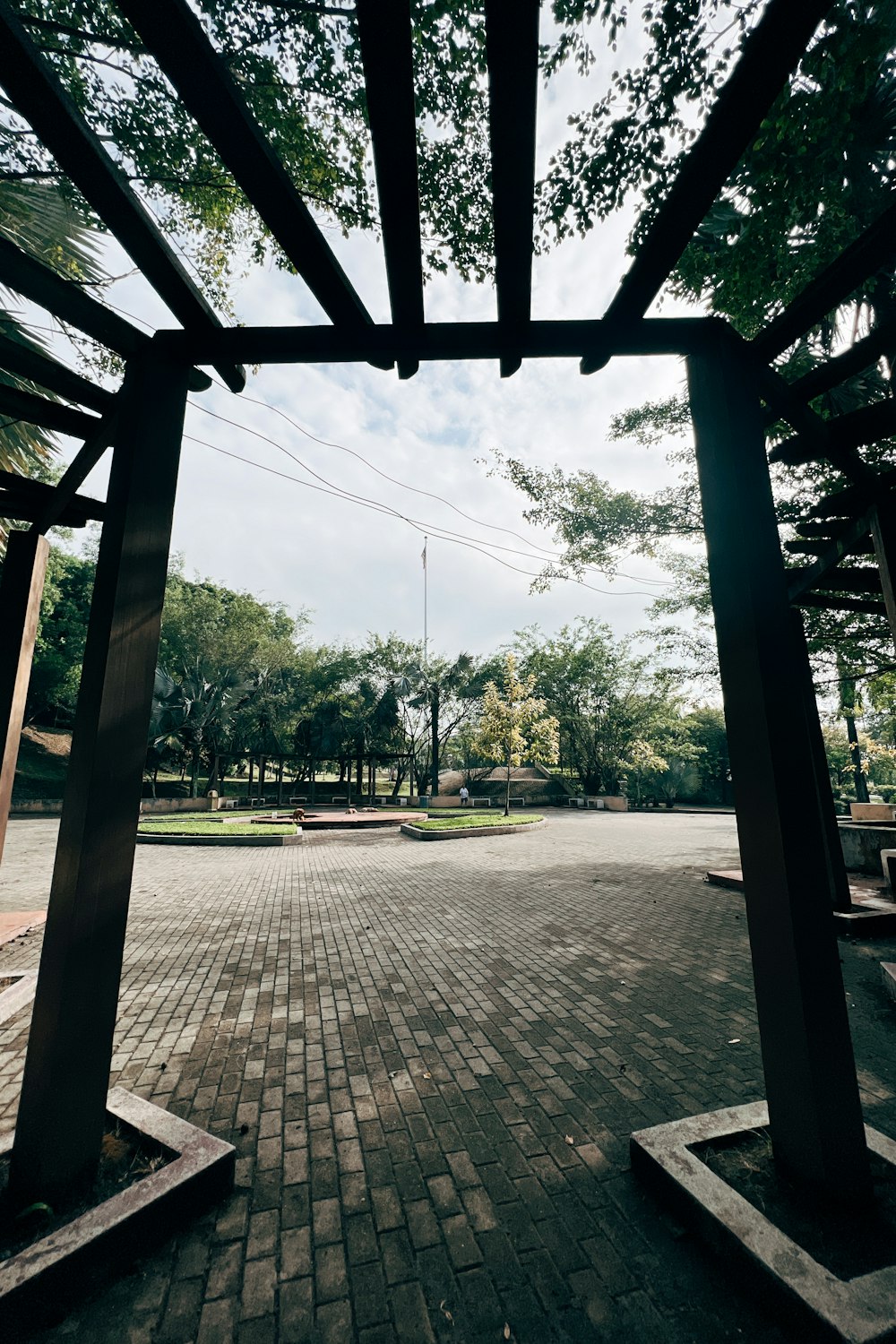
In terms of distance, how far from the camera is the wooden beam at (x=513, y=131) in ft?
4.99

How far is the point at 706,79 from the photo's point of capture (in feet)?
12.8

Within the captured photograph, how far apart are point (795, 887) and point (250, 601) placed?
37.0m

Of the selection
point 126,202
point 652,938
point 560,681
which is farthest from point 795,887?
point 560,681

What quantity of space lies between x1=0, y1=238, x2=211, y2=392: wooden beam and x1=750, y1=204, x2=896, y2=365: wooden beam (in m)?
2.88

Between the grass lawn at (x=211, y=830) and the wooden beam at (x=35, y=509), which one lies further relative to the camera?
the grass lawn at (x=211, y=830)

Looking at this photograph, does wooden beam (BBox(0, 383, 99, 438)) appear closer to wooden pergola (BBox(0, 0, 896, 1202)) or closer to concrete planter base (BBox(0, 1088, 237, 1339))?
wooden pergola (BBox(0, 0, 896, 1202))

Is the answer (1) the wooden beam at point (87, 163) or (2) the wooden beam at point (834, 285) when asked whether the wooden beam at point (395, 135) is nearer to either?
(1) the wooden beam at point (87, 163)

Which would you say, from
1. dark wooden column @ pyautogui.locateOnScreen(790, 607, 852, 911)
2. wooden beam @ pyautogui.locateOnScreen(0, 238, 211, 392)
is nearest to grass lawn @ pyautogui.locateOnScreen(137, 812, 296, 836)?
dark wooden column @ pyautogui.locateOnScreen(790, 607, 852, 911)

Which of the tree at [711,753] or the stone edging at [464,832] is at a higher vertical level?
the tree at [711,753]

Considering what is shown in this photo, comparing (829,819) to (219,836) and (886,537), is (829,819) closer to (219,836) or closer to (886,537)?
(886,537)

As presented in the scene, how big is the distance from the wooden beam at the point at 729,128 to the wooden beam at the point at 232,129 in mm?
1313

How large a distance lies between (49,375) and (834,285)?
144 inches

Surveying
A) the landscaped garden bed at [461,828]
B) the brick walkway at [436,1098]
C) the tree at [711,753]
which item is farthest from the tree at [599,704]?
the brick walkway at [436,1098]

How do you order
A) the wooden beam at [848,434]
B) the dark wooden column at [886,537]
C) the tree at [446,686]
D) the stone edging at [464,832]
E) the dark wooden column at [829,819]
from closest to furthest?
the wooden beam at [848,434] < the dark wooden column at [886,537] < the dark wooden column at [829,819] < the stone edging at [464,832] < the tree at [446,686]
